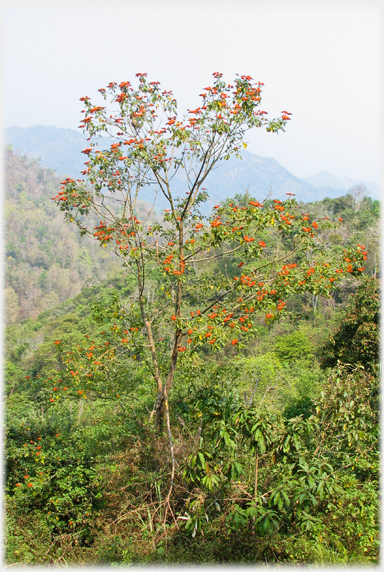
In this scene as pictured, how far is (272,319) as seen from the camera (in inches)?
171

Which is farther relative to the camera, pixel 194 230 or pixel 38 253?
pixel 38 253

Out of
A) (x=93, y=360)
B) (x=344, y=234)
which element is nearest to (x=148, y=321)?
(x=93, y=360)

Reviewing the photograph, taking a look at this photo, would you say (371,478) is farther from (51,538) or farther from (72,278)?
(72,278)

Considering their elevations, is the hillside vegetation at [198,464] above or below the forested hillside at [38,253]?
below

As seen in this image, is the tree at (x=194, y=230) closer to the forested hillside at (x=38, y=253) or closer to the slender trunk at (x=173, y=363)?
the slender trunk at (x=173, y=363)

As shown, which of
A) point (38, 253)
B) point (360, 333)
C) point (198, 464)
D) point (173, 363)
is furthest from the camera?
point (38, 253)

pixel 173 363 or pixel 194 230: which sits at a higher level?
pixel 194 230

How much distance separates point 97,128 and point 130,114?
44 centimetres

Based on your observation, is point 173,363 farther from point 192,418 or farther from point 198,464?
point 198,464

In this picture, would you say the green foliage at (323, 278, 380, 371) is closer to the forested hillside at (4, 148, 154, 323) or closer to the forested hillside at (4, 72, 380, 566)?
the forested hillside at (4, 72, 380, 566)

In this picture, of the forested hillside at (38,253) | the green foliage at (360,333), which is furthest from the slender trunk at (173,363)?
the forested hillside at (38,253)

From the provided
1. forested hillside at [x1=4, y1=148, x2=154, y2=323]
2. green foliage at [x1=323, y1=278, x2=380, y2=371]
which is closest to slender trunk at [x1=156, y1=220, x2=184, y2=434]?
green foliage at [x1=323, y1=278, x2=380, y2=371]

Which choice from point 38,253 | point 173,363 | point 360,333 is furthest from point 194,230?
point 38,253

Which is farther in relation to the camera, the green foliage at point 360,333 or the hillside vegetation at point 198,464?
the green foliage at point 360,333
